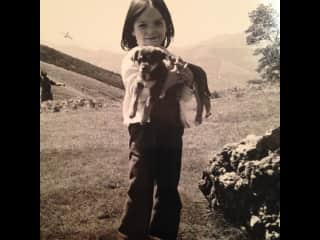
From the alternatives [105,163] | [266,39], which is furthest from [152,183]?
[266,39]

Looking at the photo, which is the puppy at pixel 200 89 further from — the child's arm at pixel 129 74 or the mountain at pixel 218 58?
the child's arm at pixel 129 74

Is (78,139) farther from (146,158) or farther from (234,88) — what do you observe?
(234,88)

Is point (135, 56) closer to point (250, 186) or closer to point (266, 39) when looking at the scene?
point (266, 39)

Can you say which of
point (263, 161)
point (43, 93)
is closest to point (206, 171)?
point (263, 161)

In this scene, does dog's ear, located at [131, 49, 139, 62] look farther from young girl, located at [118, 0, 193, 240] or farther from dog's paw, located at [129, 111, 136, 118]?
dog's paw, located at [129, 111, 136, 118]

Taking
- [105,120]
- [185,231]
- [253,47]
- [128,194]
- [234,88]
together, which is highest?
[253,47]

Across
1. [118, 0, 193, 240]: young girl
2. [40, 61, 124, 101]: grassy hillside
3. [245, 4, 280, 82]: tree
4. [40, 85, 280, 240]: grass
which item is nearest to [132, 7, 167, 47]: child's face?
[118, 0, 193, 240]: young girl
